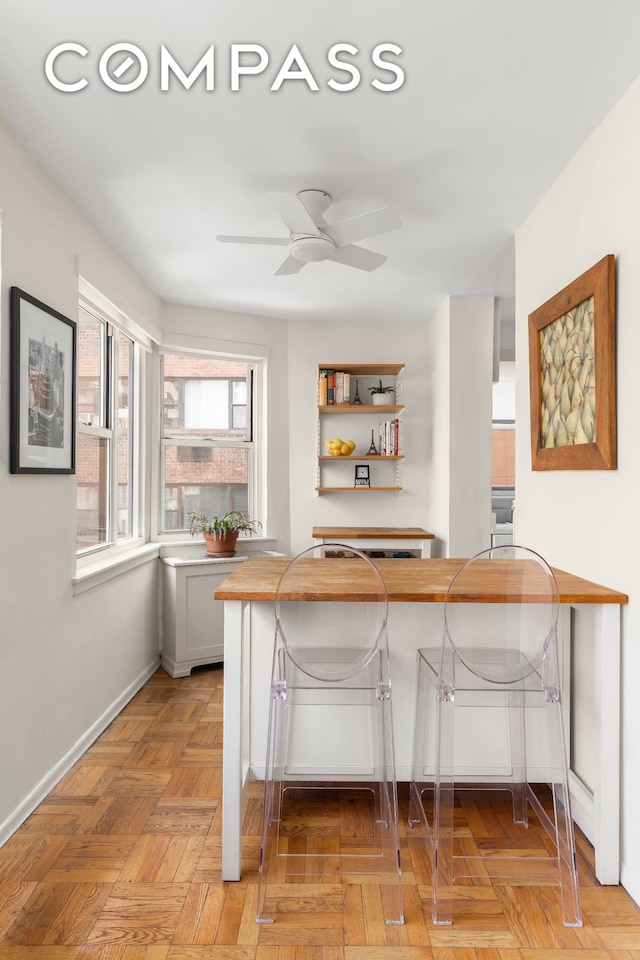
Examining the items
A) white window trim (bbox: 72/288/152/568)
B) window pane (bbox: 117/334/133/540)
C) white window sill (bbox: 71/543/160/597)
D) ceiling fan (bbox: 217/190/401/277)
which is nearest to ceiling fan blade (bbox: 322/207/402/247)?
ceiling fan (bbox: 217/190/401/277)

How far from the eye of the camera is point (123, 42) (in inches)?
67.2

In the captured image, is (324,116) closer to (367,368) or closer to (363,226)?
(363,226)

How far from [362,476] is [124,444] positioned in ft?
5.64

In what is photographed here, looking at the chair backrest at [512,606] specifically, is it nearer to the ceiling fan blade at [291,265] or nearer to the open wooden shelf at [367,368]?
the ceiling fan blade at [291,265]

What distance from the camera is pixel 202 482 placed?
14.3 feet

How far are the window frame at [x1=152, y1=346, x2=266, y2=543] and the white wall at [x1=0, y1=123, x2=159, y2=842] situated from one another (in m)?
1.06

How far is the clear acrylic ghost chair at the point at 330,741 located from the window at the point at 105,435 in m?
1.39

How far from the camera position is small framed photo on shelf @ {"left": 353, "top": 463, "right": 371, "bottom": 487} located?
4.61m

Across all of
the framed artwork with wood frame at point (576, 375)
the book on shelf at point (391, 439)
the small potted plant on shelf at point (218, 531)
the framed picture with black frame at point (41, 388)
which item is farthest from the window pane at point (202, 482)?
the framed artwork with wood frame at point (576, 375)

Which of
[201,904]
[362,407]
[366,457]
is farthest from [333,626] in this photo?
[362,407]

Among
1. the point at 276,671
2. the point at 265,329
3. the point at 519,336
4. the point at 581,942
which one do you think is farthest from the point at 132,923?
the point at 265,329

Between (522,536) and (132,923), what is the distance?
6.73 ft

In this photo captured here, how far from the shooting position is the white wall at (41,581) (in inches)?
83.2

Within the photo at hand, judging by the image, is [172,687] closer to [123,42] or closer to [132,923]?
[132,923]
